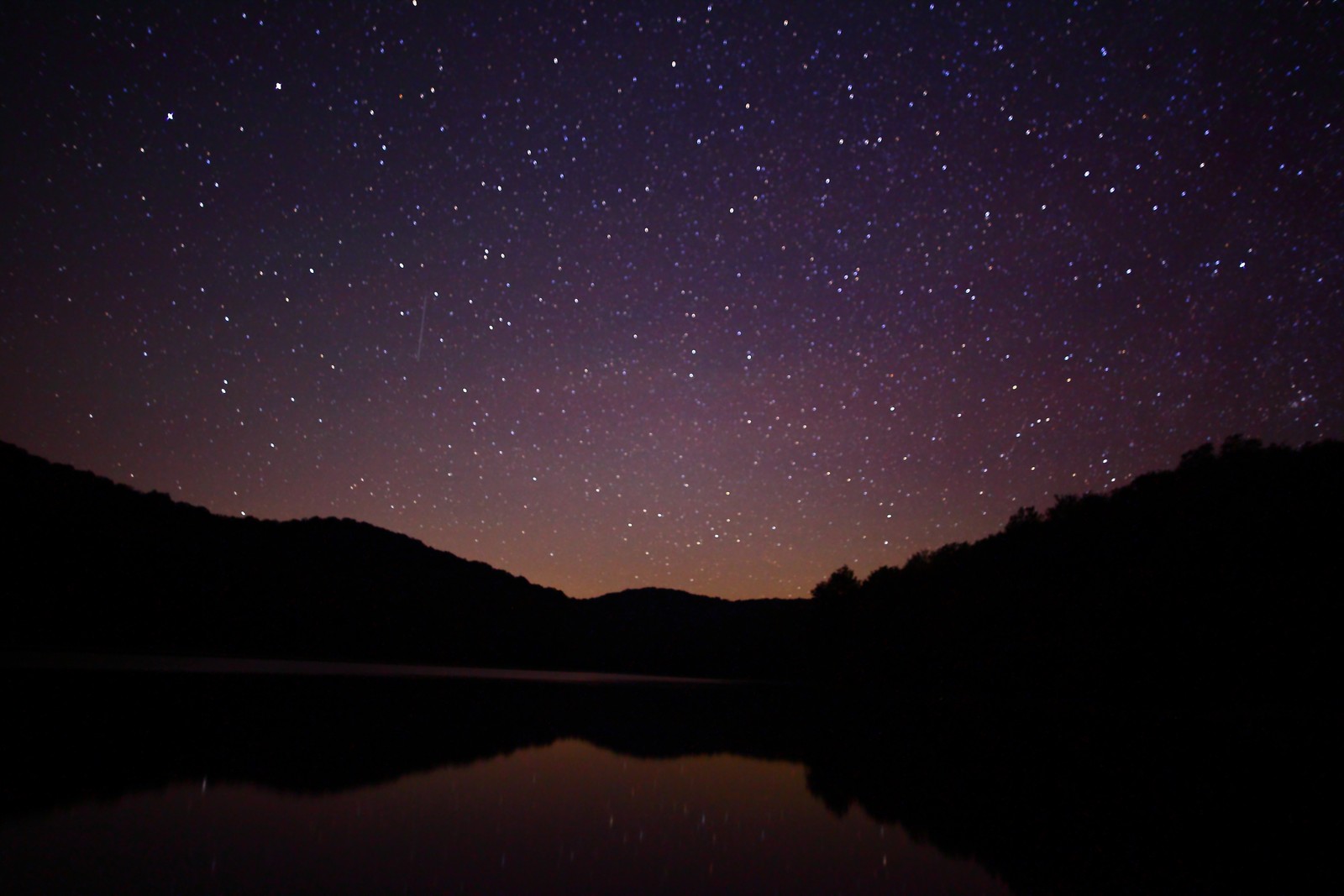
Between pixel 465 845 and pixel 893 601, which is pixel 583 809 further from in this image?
pixel 893 601

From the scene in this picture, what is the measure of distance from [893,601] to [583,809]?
57260 mm

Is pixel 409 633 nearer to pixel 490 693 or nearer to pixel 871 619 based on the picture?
pixel 871 619

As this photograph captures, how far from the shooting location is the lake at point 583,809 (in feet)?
16.9

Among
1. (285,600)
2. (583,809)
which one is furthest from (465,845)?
(285,600)

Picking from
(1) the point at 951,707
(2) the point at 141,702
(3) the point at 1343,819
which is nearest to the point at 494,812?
(3) the point at 1343,819

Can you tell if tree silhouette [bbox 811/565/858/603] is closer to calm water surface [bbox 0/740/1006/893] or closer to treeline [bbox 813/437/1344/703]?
treeline [bbox 813/437/1344/703]

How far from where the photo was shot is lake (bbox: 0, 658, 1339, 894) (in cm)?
515

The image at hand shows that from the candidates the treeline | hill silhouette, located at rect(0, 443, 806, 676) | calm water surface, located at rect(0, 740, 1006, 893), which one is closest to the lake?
calm water surface, located at rect(0, 740, 1006, 893)

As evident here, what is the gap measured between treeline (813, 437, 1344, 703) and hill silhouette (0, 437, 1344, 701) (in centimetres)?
10

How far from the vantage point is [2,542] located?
49.3 metres

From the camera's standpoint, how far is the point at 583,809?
739 centimetres

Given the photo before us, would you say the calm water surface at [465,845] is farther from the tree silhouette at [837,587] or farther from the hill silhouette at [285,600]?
the tree silhouette at [837,587]

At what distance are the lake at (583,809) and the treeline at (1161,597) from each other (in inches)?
689

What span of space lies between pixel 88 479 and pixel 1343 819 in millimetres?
78021
